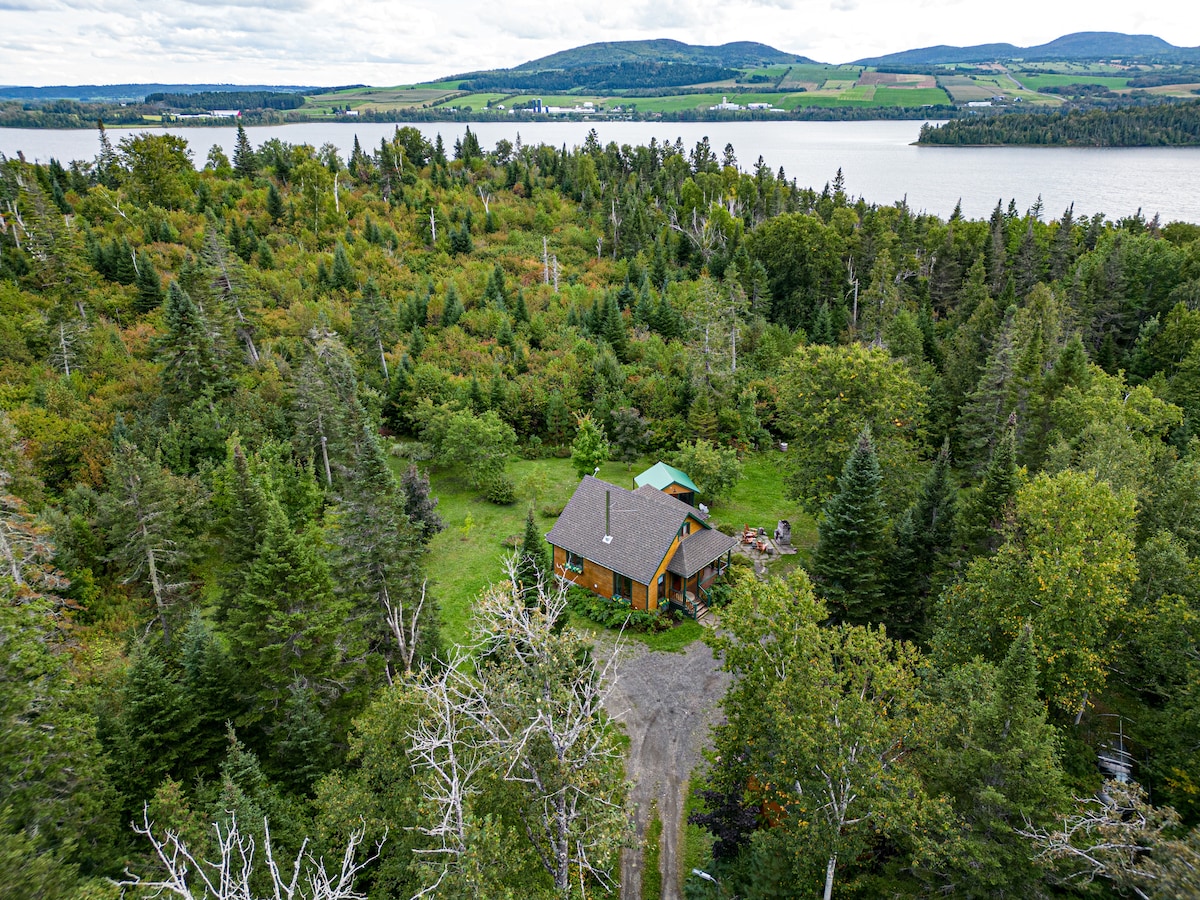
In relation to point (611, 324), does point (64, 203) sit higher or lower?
higher

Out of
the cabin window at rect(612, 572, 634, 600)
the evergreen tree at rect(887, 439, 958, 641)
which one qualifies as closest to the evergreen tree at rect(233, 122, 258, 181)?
the cabin window at rect(612, 572, 634, 600)

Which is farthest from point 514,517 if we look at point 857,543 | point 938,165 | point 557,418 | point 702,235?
point 938,165

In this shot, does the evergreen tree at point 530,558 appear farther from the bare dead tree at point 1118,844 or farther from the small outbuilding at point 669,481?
the bare dead tree at point 1118,844

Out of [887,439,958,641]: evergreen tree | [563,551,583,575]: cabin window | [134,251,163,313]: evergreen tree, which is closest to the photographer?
[887,439,958,641]: evergreen tree

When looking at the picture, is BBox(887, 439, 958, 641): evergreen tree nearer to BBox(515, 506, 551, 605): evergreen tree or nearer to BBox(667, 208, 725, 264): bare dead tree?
BBox(515, 506, 551, 605): evergreen tree

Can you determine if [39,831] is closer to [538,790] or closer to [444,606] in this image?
[538,790]

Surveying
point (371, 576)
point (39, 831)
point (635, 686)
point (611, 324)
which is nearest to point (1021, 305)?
point (611, 324)

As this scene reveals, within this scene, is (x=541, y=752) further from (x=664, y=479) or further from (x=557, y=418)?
(x=557, y=418)
